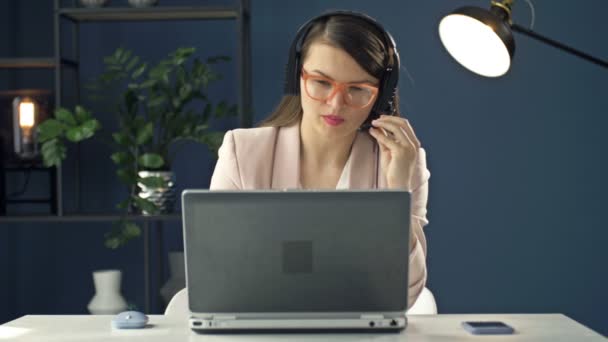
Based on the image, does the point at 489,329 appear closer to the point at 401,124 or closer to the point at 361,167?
the point at 401,124

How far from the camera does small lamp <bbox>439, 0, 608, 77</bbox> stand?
2059 mm

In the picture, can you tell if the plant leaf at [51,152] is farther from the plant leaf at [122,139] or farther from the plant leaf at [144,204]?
the plant leaf at [144,204]

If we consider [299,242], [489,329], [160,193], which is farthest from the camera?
[160,193]

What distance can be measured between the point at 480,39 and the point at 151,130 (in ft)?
4.81

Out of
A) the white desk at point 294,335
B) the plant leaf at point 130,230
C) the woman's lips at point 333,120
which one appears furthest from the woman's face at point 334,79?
the plant leaf at point 130,230

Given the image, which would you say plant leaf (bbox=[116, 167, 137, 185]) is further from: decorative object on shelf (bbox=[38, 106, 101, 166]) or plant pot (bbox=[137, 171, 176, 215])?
decorative object on shelf (bbox=[38, 106, 101, 166])

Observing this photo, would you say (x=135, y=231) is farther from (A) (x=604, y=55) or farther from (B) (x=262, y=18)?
(A) (x=604, y=55)

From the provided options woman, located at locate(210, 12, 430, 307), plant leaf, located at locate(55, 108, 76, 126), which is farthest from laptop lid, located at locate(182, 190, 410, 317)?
plant leaf, located at locate(55, 108, 76, 126)

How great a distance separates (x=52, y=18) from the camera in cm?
363

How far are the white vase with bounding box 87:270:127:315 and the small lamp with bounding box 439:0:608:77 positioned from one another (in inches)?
66.9

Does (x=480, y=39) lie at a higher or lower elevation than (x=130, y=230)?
higher

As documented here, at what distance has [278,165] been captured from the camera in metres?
2.23

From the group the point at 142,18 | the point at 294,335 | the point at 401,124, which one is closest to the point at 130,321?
the point at 294,335

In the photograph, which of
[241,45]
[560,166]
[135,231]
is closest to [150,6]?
[241,45]
